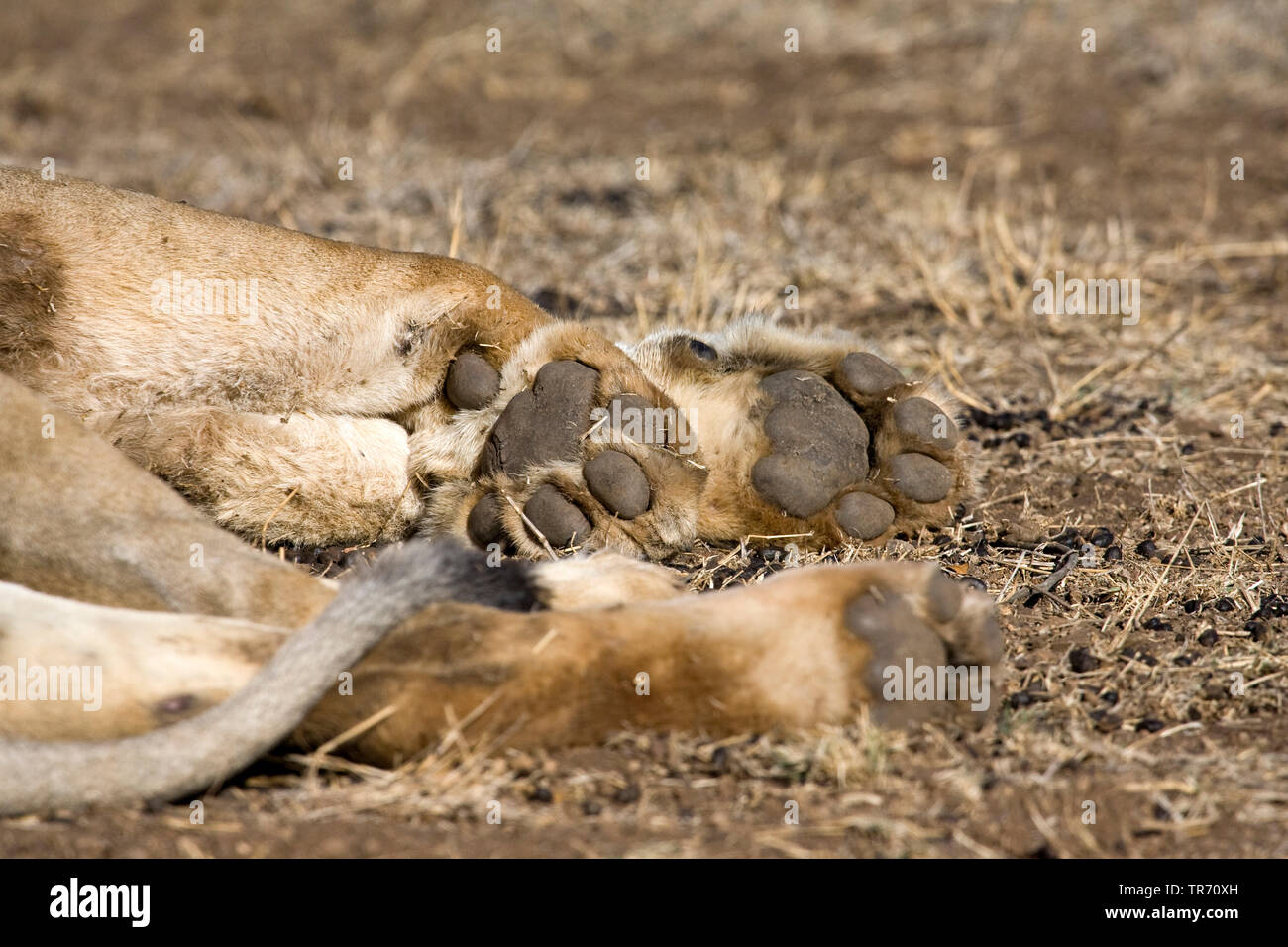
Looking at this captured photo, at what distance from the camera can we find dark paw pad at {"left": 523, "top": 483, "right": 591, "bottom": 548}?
8.68 ft

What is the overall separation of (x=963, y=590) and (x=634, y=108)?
571 cm

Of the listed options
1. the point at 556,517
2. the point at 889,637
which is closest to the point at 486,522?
the point at 556,517

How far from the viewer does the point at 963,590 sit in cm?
223

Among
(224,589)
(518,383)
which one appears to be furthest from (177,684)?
(518,383)

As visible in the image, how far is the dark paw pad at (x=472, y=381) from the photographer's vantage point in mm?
2842

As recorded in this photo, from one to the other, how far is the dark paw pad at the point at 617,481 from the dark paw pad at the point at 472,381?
1.09ft

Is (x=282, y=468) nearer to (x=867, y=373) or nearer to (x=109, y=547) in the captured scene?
(x=109, y=547)

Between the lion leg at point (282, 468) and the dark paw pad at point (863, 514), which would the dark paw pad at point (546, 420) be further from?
the dark paw pad at point (863, 514)

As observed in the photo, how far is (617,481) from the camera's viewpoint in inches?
103

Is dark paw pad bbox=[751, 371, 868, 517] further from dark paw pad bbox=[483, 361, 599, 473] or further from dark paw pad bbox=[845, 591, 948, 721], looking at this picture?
dark paw pad bbox=[845, 591, 948, 721]

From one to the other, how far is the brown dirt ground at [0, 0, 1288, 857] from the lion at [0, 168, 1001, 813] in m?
0.10

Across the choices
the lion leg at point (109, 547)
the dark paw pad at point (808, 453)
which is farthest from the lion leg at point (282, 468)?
the dark paw pad at point (808, 453)

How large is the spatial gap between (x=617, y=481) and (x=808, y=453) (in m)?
0.39

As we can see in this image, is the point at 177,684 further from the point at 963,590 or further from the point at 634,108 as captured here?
the point at 634,108
